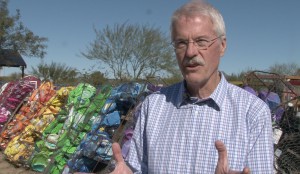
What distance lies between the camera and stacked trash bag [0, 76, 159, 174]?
5.91m

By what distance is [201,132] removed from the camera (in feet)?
6.38

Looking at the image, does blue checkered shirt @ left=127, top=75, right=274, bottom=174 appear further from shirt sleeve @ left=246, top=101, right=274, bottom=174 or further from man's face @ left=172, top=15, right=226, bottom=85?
man's face @ left=172, top=15, right=226, bottom=85

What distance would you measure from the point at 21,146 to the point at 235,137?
644cm

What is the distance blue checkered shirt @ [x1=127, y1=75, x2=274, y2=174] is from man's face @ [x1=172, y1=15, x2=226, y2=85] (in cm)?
12

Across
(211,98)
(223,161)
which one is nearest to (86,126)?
(211,98)

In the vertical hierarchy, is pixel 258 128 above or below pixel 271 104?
below

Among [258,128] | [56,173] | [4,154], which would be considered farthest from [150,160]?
[4,154]

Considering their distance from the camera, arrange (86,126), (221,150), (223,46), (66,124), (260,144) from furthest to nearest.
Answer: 1. (66,124)
2. (86,126)
3. (223,46)
4. (260,144)
5. (221,150)

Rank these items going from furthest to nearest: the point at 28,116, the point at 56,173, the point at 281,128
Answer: the point at 28,116 < the point at 56,173 < the point at 281,128

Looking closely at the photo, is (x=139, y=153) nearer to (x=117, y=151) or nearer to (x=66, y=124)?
(x=117, y=151)

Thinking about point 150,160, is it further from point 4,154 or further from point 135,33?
point 135,33

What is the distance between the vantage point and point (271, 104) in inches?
198

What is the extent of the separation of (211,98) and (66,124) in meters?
5.46

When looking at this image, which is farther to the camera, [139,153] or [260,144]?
[139,153]
